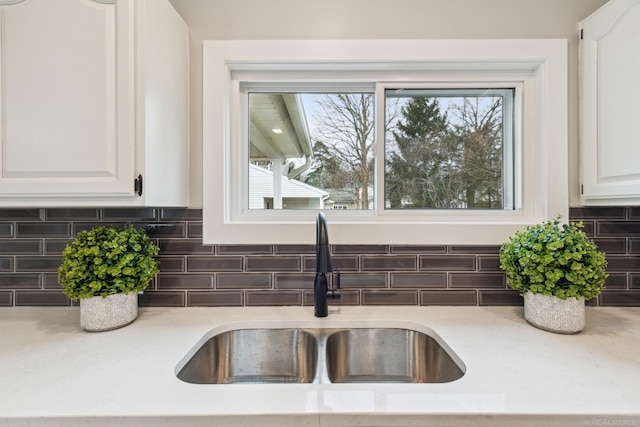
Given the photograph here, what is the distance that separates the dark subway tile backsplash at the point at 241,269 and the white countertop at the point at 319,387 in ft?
0.59

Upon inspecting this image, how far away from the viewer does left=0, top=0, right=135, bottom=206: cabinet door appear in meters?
0.88

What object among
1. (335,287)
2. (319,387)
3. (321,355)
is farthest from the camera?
(335,287)

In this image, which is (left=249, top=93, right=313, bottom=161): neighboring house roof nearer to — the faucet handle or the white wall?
the white wall

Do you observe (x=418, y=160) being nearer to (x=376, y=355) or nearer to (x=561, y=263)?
(x=561, y=263)

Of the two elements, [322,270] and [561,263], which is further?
[322,270]

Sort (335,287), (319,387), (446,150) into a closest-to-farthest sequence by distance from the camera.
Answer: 1. (319,387)
2. (335,287)
3. (446,150)

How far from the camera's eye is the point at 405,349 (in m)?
1.04

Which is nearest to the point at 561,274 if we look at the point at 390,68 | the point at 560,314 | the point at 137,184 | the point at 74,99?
the point at 560,314

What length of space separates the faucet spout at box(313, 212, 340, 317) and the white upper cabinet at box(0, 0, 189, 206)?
56 centimetres

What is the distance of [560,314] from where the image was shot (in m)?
0.93

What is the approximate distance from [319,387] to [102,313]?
30.6 inches

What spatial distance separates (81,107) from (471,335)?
4.54ft

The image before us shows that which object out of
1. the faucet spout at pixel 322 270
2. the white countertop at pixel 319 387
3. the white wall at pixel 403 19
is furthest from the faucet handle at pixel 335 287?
the white wall at pixel 403 19

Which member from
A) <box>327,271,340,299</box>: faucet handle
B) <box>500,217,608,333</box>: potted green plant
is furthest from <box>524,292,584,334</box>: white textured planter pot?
<box>327,271,340,299</box>: faucet handle
